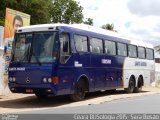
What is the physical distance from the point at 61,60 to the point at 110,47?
5.73 meters

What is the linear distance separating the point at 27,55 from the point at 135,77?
A: 1035 centimetres

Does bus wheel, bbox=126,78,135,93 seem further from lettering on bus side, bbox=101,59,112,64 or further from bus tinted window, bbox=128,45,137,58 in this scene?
lettering on bus side, bbox=101,59,112,64

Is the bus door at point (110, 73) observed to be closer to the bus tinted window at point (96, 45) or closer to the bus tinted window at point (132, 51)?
the bus tinted window at point (96, 45)

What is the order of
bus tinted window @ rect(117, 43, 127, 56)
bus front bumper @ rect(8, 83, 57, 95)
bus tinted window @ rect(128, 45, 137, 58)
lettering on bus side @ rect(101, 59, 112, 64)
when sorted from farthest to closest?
bus tinted window @ rect(128, 45, 137, 58) → bus tinted window @ rect(117, 43, 127, 56) → lettering on bus side @ rect(101, 59, 112, 64) → bus front bumper @ rect(8, 83, 57, 95)

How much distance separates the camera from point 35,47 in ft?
56.9

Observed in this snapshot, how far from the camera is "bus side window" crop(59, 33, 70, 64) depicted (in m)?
17.2

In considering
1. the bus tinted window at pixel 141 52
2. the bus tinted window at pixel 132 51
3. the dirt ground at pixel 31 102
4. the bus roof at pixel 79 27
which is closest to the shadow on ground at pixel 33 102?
the dirt ground at pixel 31 102

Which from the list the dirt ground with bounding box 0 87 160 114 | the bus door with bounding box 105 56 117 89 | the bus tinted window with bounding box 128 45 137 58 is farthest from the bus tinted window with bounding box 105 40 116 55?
the dirt ground with bounding box 0 87 160 114

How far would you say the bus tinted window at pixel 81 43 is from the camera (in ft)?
61.0

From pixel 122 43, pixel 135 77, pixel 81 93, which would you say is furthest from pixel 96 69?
pixel 135 77

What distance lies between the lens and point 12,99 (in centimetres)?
1961

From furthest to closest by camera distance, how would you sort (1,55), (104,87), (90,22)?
(90,22)
(104,87)
(1,55)

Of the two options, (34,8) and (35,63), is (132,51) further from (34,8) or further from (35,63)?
(34,8)

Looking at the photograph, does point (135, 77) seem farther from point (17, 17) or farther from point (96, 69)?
point (17, 17)
